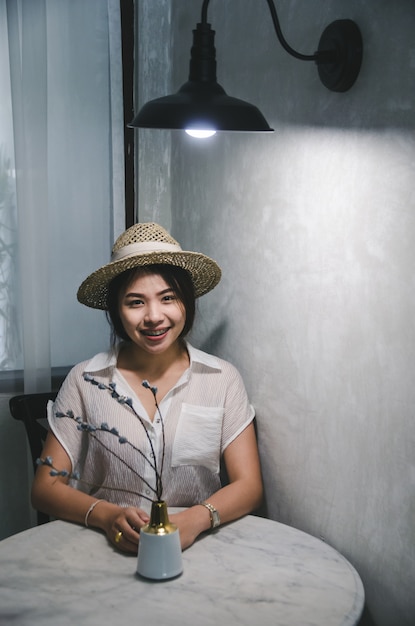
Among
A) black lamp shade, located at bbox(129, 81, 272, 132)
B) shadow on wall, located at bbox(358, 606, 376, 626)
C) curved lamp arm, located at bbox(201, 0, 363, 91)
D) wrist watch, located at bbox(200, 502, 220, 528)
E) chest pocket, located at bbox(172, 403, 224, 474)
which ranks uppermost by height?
curved lamp arm, located at bbox(201, 0, 363, 91)

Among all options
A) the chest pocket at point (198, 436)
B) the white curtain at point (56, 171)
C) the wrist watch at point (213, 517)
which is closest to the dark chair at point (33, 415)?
the white curtain at point (56, 171)

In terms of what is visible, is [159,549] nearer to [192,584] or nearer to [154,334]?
[192,584]

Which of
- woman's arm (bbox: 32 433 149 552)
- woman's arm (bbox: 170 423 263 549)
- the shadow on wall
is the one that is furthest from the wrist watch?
the shadow on wall

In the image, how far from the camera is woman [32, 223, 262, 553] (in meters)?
1.88

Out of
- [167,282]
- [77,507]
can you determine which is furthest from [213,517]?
[167,282]

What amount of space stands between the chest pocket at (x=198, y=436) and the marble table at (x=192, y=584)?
0.87 ft

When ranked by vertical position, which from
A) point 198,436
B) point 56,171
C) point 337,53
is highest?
point 337,53

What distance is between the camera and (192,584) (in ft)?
4.69

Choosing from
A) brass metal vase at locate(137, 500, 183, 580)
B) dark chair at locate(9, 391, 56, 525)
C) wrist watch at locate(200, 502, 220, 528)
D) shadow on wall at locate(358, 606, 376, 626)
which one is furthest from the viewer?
dark chair at locate(9, 391, 56, 525)

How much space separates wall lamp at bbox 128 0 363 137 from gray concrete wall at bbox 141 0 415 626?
34mm

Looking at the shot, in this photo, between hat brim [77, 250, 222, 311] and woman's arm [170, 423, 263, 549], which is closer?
woman's arm [170, 423, 263, 549]

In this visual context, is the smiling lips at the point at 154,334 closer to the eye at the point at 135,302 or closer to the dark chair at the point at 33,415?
the eye at the point at 135,302

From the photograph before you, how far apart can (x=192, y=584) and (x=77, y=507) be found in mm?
445

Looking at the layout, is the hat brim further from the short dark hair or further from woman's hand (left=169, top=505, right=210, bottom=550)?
woman's hand (left=169, top=505, right=210, bottom=550)
